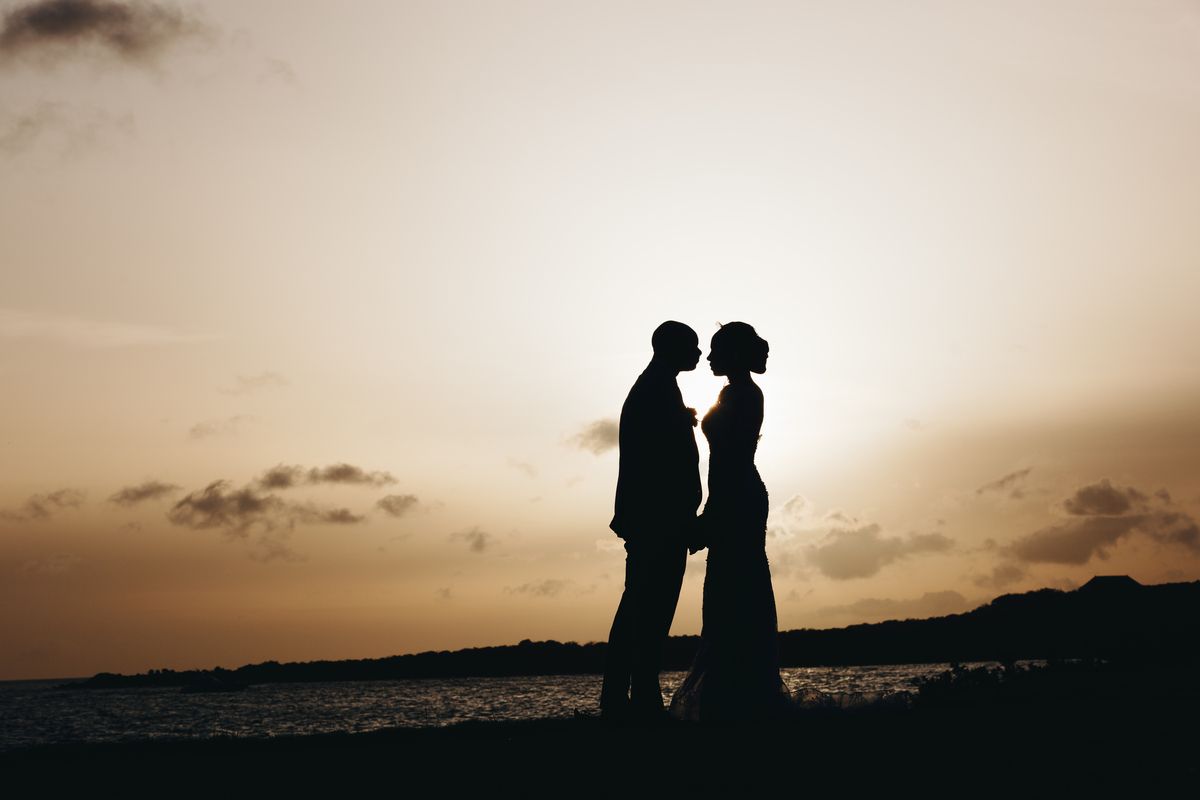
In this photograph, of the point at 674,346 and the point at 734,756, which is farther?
the point at 674,346

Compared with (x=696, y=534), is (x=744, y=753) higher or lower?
lower

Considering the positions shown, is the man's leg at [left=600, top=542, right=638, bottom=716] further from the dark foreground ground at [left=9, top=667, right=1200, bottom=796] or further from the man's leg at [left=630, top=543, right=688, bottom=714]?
the dark foreground ground at [left=9, top=667, right=1200, bottom=796]

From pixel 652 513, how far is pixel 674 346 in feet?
5.84

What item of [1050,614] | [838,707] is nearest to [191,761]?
[838,707]

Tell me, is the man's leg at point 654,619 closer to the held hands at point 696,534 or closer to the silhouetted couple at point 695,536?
the silhouetted couple at point 695,536

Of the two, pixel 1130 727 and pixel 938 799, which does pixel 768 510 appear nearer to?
pixel 1130 727

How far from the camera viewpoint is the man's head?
37.1ft

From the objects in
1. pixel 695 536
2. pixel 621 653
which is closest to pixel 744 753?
pixel 621 653

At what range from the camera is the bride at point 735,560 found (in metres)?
11.4

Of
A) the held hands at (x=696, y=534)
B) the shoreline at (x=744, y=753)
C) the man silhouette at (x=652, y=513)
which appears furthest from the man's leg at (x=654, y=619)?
the shoreline at (x=744, y=753)

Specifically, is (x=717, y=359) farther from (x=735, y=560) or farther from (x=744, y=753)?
(x=744, y=753)

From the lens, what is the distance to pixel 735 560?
38.5ft

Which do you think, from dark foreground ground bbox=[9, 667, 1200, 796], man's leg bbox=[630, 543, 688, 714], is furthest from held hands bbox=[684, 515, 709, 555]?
dark foreground ground bbox=[9, 667, 1200, 796]

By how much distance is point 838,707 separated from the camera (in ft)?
36.6
